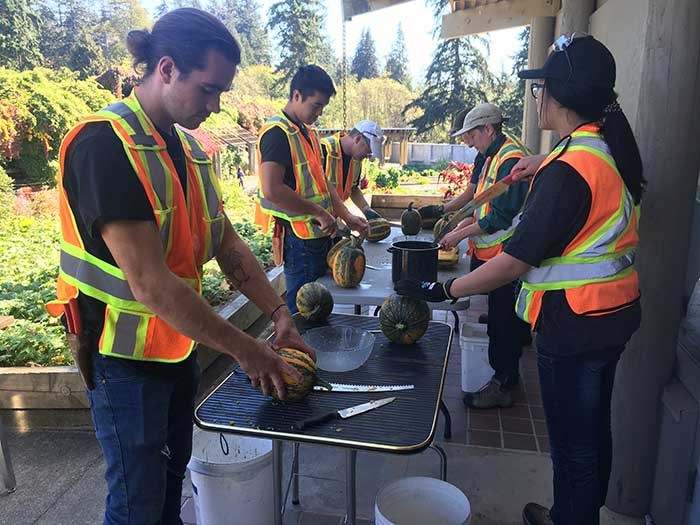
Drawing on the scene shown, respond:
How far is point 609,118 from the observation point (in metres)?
2.02

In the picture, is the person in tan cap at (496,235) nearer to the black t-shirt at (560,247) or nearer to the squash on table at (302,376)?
the black t-shirt at (560,247)

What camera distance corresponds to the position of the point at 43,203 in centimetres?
1059

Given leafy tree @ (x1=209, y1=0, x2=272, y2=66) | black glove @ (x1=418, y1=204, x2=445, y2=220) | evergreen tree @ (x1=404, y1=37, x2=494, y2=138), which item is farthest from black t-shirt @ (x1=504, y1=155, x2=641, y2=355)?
leafy tree @ (x1=209, y1=0, x2=272, y2=66)

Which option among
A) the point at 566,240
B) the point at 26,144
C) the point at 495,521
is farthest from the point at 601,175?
the point at 26,144

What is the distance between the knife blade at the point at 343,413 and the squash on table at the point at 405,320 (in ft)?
1.71

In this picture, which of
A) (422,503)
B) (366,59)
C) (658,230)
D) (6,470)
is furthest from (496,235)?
(366,59)

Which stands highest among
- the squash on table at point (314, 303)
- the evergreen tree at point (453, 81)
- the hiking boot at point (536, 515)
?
the evergreen tree at point (453, 81)

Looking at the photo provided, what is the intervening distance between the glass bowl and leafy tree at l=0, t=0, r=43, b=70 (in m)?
23.8

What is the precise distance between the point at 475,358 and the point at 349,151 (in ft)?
6.81

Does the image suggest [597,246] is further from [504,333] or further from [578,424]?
[504,333]

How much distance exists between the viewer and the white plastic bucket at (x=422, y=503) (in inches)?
86.5

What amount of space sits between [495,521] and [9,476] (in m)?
2.77

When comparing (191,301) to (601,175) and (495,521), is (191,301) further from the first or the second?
(495,521)

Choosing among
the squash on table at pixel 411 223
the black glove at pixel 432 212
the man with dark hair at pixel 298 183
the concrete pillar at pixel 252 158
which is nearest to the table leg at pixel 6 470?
the man with dark hair at pixel 298 183
